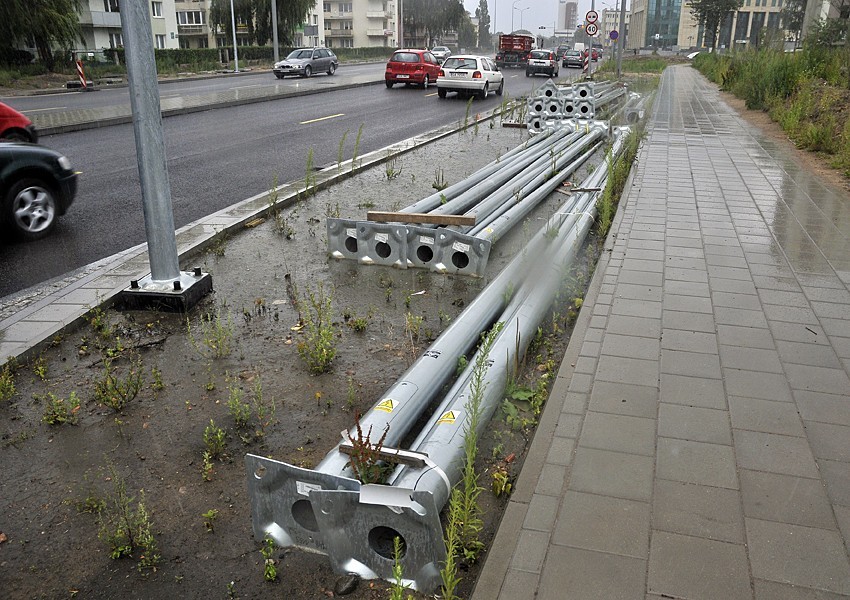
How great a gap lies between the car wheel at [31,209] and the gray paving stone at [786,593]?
25.4ft

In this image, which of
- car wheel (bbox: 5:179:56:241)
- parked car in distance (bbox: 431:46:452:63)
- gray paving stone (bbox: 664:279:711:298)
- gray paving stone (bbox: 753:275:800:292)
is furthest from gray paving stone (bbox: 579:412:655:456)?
parked car in distance (bbox: 431:46:452:63)

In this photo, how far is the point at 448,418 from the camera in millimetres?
3736

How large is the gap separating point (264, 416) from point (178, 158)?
33.4 feet

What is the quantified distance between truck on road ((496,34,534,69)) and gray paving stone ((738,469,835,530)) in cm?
5804

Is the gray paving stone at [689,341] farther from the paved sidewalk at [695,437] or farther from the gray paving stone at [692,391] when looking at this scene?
the gray paving stone at [692,391]

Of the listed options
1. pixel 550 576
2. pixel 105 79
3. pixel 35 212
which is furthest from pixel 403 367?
pixel 105 79

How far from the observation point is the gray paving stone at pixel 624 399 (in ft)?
13.6

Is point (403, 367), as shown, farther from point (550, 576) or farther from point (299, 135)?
point (299, 135)

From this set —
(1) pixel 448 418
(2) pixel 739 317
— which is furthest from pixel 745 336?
(1) pixel 448 418

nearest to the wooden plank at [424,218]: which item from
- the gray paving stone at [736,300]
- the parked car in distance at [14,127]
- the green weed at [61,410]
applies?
the gray paving stone at [736,300]

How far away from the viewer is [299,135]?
16750mm

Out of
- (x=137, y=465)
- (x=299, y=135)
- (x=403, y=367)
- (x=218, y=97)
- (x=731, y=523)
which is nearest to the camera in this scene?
(x=731, y=523)

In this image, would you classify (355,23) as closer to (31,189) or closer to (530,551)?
(31,189)

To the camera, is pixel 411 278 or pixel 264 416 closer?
pixel 264 416
